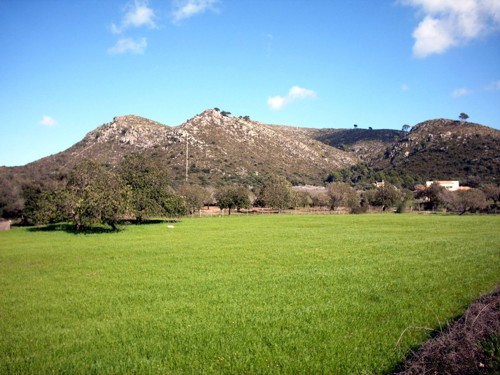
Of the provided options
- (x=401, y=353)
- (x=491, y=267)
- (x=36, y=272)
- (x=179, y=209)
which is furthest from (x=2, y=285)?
(x=179, y=209)

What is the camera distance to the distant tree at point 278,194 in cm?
9038

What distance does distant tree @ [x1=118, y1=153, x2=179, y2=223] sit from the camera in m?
52.7

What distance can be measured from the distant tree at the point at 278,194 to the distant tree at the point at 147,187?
36433mm

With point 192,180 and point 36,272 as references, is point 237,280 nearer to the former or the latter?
point 36,272

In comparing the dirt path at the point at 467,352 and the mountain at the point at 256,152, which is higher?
the mountain at the point at 256,152

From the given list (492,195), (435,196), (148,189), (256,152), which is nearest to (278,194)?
(148,189)

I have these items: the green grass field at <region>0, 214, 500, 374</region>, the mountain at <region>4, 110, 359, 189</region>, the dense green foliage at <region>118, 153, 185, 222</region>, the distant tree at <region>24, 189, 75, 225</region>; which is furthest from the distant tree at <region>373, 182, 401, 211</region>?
the distant tree at <region>24, 189, 75, 225</region>

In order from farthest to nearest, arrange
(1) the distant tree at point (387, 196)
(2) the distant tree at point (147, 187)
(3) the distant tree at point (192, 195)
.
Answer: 1. (1) the distant tree at point (387, 196)
2. (3) the distant tree at point (192, 195)
3. (2) the distant tree at point (147, 187)

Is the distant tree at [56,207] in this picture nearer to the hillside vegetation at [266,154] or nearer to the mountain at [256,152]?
the hillside vegetation at [266,154]

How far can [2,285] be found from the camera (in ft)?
55.3

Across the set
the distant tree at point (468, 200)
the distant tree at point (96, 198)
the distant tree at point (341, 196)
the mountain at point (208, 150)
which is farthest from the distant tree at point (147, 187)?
the distant tree at point (468, 200)

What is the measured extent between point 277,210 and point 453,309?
8724 centimetres

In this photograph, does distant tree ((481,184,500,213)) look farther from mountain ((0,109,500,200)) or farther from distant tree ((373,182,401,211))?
mountain ((0,109,500,200))

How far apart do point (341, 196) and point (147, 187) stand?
60192 mm
